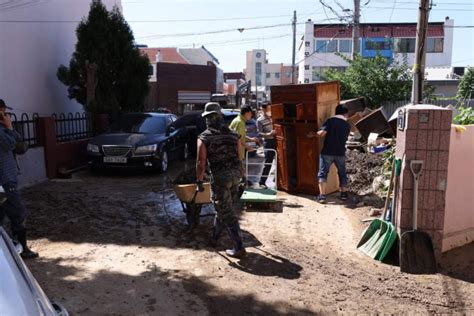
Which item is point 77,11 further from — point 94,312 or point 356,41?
point 94,312

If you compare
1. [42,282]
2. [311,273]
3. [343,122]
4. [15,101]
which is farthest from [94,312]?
[15,101]

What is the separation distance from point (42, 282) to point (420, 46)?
678 centimetres

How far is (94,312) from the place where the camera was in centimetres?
416

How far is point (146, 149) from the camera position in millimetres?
11070

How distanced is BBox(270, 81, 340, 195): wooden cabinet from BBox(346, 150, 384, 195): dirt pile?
1.85 feet

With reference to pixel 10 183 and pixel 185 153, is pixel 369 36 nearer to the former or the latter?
pixel 185 153

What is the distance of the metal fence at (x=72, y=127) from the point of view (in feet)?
39.0

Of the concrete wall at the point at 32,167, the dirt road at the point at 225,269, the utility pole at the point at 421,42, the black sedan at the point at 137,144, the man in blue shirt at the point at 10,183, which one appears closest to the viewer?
the dirt road at the point at 225,269

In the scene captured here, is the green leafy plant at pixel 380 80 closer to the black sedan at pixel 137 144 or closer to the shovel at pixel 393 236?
the black sedan at pixel 137 144

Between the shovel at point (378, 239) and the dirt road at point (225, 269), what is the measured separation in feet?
0.42

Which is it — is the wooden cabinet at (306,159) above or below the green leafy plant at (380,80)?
below

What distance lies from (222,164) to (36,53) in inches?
428

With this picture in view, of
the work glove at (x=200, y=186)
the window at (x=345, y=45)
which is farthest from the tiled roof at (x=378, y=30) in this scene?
the work glove at (x=200, y=186)

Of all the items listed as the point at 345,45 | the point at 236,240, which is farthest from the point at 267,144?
the point at 345,45
